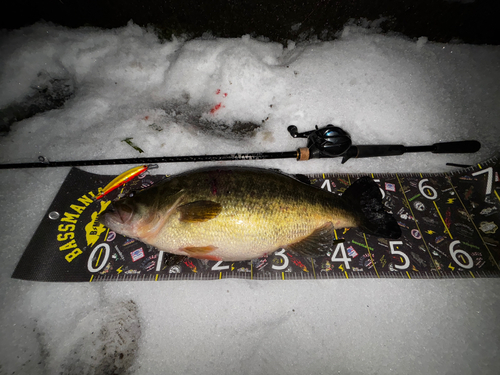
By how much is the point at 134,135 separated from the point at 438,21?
13.2 ft

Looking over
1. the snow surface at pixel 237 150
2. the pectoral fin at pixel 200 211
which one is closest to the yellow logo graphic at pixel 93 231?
the snow surface at pixel 237 150

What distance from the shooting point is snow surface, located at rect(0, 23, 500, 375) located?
5.06ft

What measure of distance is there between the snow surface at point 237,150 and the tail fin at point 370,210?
480mm

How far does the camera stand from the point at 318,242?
1558 mm

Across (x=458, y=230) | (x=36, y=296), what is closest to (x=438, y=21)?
(x=458, y=230)

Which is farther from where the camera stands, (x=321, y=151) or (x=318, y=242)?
(x=321, y=151)

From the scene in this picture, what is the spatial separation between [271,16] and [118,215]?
2.87 metres

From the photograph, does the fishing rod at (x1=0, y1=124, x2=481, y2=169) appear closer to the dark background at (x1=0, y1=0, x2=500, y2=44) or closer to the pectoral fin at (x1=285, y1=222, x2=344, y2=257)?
the pectoral fin at (x1=285, y1=222, x2=344, y2=257)

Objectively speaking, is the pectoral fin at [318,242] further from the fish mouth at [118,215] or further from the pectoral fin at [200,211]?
the fish mouth at [118,215]

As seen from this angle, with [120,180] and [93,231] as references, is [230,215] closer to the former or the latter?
[120,180]

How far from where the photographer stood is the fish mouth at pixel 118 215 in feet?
4.74

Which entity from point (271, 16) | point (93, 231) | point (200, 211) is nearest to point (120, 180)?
point (93, 231)

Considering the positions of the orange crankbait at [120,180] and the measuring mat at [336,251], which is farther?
the orange crankbait at [120,180]

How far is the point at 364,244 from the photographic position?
6.08 feet
